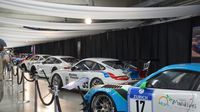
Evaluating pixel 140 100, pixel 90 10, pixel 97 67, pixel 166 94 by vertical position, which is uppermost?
pixel 90 10

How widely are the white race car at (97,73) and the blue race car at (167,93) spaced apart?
10.2 ft

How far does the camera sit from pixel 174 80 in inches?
172

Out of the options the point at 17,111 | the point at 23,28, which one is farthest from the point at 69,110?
the point at 23,28

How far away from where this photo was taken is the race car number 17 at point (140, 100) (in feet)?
14.7

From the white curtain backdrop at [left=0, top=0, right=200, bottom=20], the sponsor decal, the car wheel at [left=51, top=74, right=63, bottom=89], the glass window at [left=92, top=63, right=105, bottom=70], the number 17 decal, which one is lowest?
the car wheel at [left=51, top=74, right=63, bottom=89]

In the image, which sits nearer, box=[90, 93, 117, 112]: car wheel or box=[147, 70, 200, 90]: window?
box=[147, 70, 200, 90]: window

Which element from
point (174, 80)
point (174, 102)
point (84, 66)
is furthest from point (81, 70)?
point (174, 102)

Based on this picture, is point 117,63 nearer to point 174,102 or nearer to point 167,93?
point 167,93

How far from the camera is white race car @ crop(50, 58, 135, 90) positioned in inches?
331

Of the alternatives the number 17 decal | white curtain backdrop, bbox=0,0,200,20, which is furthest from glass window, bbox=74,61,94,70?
the number 17 decal

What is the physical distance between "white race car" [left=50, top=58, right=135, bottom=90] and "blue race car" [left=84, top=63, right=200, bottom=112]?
3.11 metres

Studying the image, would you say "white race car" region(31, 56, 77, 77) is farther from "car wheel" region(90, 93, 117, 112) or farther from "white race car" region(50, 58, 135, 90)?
"car wheel" region(90, 93, 117, 112)

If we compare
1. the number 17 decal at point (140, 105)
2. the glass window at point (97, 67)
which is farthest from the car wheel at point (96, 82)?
the number 17 decal at point (140, 105)

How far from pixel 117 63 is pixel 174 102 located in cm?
511
